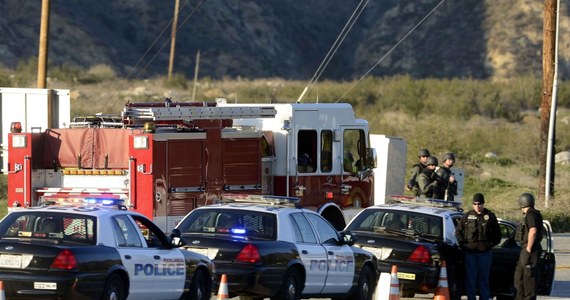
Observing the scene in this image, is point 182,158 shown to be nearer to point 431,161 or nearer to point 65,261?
point 431,161

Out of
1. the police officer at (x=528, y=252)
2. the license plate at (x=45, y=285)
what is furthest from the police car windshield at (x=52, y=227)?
the police officer at (x=528, y=252)

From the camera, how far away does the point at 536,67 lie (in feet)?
319

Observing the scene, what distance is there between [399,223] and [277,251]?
308cm

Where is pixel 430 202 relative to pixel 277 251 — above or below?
above

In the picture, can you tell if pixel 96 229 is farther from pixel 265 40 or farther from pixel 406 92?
pixel 265 40

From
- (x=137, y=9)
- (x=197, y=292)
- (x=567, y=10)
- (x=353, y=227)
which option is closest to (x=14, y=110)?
(x=353, y=227)

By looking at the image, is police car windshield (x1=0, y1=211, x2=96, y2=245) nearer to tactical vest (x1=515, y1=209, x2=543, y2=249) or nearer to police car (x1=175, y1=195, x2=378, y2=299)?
police car (x1=175, y1=195, x2=378, y2=299)

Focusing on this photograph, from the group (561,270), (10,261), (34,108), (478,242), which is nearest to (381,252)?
(478,242)

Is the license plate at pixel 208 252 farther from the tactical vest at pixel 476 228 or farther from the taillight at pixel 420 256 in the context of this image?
the tactical vest at pixel 476 228

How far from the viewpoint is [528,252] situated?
17.2m

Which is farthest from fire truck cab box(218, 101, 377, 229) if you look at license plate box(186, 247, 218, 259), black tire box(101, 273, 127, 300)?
black tire box(101, 273, 127, 300)

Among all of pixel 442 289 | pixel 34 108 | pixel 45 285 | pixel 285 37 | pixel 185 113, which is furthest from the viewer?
pixel 285 37

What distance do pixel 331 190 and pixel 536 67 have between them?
75.6 meters

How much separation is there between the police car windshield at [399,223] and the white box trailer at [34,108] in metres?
8.89
